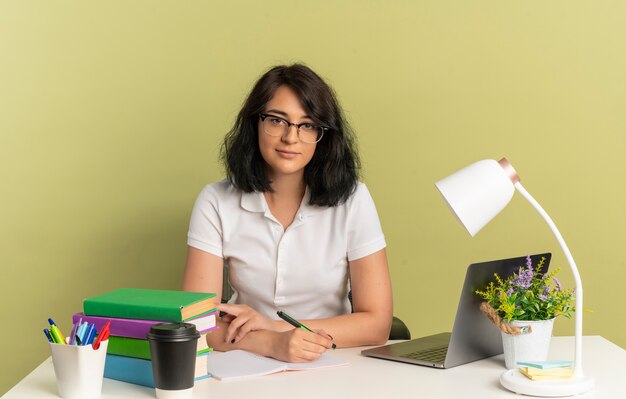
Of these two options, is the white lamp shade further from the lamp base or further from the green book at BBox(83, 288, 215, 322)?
the green book at BBox(83, 288, 215, 322)

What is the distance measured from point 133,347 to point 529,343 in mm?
848

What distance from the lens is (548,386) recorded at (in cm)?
158

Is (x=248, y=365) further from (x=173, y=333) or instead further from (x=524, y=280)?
(x=524, y=280)

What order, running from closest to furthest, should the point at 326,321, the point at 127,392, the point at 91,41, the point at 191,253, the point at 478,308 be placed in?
the point at 127,392, the point at 478,308, the point at 326,321, the point at 191,253, the point at 91,41

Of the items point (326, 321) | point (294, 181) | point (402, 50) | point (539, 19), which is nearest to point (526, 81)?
point (539, 19)

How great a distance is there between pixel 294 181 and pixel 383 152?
2.37ft

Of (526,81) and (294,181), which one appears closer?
(294,181)

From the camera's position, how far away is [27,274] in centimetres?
302

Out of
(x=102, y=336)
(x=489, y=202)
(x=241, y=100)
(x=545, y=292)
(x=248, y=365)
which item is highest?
(x=241, y=100)

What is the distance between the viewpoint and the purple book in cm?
164

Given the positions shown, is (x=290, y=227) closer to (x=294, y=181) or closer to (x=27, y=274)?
(x=294, y=181)

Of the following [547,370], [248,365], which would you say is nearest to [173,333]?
[248,365]

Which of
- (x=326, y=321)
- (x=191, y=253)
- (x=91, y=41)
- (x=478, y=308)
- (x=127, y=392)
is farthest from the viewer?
(x=91, y=41)

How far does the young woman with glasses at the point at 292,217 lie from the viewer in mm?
2283
